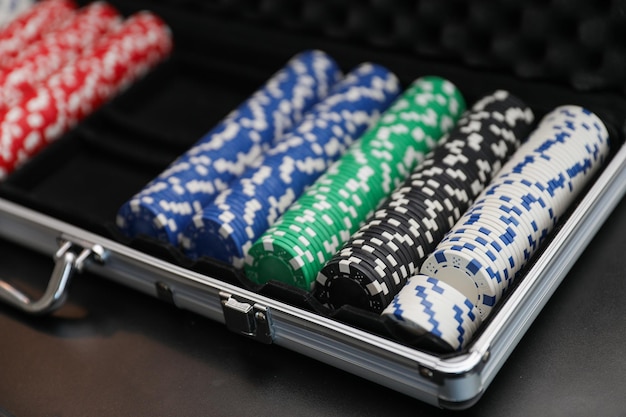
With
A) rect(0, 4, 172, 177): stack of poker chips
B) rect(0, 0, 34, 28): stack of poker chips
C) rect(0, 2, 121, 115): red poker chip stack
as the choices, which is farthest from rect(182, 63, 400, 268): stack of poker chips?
rect(0, 0, 34, 28): stack of poker chips

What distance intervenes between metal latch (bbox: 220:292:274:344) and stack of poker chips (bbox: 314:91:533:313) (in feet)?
0.57

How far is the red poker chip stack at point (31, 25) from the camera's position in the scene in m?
3.65

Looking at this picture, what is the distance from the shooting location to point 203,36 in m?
3.55

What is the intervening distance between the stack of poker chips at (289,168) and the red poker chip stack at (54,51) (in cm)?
108

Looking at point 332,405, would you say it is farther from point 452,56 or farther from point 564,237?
point 452,56

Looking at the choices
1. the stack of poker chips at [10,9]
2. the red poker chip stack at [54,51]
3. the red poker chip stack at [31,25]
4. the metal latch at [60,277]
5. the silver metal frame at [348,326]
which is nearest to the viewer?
the silver metal frame at [348,326]

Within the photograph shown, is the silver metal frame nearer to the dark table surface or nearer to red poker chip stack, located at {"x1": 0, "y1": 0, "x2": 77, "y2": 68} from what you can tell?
the dark table surface

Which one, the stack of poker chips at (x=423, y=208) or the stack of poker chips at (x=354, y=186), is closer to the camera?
the stack of poker chips at (x=423, y=208)

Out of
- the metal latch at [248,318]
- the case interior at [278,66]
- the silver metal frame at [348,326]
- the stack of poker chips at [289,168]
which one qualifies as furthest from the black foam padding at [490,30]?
the metal latch at [248,318]

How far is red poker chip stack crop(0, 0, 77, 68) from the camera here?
3650 mm

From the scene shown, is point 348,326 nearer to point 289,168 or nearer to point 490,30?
point 289,168

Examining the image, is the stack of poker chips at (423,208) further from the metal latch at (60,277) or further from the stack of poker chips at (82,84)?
the stack of poker chips at (82,84)

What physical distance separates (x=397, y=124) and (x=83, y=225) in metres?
1.07

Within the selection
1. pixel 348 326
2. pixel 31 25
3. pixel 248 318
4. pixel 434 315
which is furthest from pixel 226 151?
pixel 31 25
